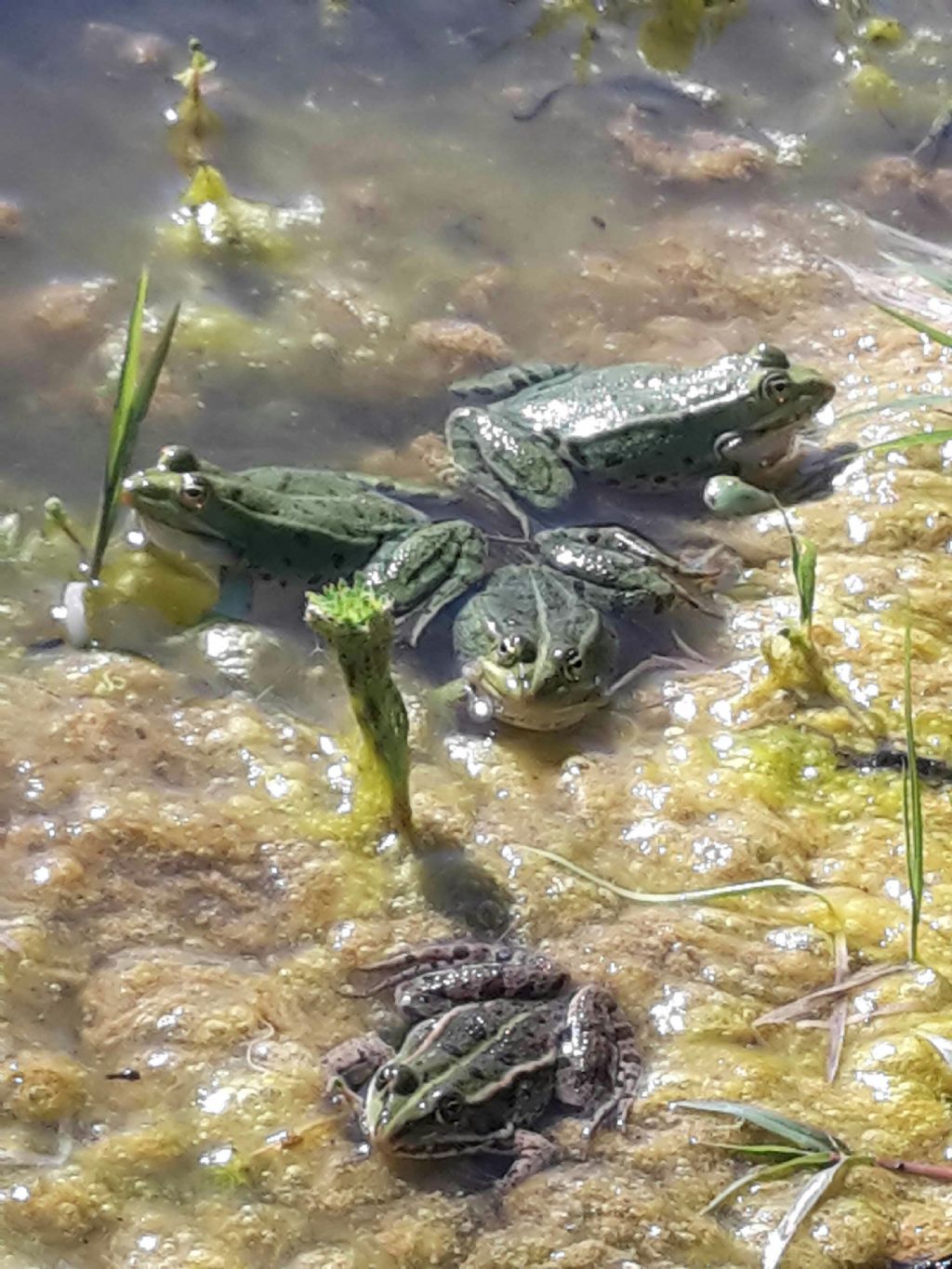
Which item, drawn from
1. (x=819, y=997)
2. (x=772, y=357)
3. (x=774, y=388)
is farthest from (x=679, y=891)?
(x=772, y=357)

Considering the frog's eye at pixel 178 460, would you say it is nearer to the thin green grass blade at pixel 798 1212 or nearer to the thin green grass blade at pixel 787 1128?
the thin green grass blade at pixel 787 1128

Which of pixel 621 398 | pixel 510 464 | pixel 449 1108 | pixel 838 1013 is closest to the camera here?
pixel 449 1108

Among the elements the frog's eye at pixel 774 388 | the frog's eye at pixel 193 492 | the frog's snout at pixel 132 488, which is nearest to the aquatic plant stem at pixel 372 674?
the frog's eye at pixel 193 492

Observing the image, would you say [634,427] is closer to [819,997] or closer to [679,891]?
[679,891]

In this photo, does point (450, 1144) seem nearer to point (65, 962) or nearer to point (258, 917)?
point (258, 917)

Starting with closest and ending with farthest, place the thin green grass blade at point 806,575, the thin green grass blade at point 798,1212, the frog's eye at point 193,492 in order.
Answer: the thin green grass blade at point 798,1212, the thin green grass blade at point 806,575, the frog's eye at point 193,492

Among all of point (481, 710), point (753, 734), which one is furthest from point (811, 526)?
point (481, 710)
